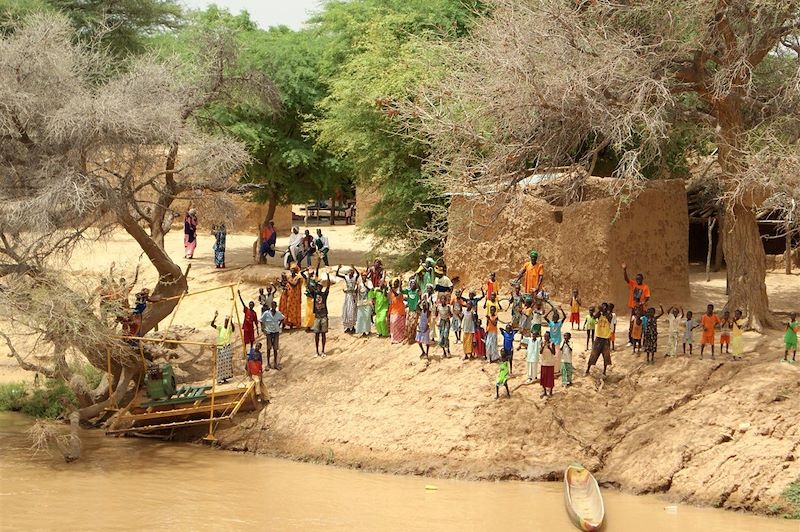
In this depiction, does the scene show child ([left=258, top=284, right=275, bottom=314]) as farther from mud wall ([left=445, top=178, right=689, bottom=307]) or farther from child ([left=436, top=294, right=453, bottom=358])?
mud wall ([left=445, top=178, right=689, bottom=307])

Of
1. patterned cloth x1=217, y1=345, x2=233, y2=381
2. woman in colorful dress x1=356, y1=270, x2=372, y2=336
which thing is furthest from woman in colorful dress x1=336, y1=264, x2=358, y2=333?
patterned cloth x1=217, y1=345, x2=233, y2=381

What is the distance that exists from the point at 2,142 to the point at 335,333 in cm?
627

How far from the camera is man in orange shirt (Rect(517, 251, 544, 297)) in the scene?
20328mm

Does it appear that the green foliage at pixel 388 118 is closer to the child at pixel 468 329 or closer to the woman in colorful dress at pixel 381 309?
the woman in colorful dress at pixel 381 309

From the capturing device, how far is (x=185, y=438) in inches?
789

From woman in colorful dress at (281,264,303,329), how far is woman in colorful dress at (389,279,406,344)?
1837 millimetres

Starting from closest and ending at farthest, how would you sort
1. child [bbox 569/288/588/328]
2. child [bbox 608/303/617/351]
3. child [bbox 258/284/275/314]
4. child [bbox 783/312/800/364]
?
child [bbox 783/312/800/364] < child [bbox 608/303/617/351] < child [bbox 569/288/588/328] < child [bbox 258/284/275/314]

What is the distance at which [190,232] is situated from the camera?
98.4 feet

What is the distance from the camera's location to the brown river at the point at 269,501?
15.5 meters

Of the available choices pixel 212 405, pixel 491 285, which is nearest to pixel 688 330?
pixel 491 285

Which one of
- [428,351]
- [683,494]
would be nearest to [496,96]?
[428,351]

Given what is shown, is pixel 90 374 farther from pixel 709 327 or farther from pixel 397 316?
pixel 709 327

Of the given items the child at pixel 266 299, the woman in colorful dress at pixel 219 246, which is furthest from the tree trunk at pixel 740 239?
the woman in colorful dress at pixel 219 246

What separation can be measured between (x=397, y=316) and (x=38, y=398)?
6655 mm
